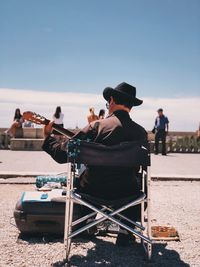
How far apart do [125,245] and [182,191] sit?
11.8 feet

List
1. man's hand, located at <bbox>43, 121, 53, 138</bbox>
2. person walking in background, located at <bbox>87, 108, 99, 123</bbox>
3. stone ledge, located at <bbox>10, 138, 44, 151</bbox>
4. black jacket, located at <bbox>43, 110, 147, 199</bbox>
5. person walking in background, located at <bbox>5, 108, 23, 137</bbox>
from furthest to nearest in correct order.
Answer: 1. person walking in background, located at <bbox>5, 108, 23, 137</bbox>
2. stone ledge, located at <bbox>10, 138, 44, 151</bbox>
3. person walking in background, located at <bbox>87, 108, 99, 123</bbox>
4. man's hand, located at <bbox>43, 121, 53, 138</bbox>
5. black jacket, located at <bbox>43, 110, 147, 199</bbox>

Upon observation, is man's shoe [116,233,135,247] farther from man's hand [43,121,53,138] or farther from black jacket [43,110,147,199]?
man's hand [43,121,53,138]

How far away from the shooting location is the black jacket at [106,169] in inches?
137

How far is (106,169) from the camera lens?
3.47 m

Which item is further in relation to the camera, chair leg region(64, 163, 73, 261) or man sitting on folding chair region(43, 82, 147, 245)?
man sitting on folding chair region(43, 82, 147, 245)

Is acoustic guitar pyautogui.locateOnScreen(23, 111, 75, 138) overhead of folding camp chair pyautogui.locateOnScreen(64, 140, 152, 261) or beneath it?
overhead

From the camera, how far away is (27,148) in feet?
58.6

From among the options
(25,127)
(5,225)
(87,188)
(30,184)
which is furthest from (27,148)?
(87,188)

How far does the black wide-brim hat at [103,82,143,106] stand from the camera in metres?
3.75

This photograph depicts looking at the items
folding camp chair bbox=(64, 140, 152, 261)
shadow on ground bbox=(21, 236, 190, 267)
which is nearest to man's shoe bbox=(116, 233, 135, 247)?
shadow on ground bbox=(21, 236, 190, 267)

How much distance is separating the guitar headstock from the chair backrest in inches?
28.2

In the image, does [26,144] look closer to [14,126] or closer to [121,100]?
[14,126]

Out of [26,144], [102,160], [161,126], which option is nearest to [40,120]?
[102,160]

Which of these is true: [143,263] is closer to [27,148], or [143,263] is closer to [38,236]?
[38,236]
